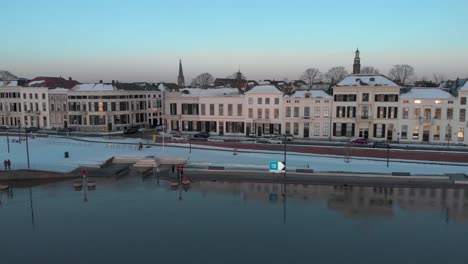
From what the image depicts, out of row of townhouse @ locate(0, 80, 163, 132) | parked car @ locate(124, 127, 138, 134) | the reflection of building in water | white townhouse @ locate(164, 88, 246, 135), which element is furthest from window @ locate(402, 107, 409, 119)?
row of townhouse @ locate(0, 80, 163, 132)

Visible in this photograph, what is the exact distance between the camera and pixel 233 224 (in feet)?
79.7

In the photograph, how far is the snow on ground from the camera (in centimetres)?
3822

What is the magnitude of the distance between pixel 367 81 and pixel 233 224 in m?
36.4

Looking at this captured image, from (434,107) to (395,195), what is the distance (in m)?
24.3

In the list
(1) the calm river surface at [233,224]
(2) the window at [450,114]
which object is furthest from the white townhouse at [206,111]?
(2) the window at [450,114]

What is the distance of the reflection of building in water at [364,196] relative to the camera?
27.4 metres

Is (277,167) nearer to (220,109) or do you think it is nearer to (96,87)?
(220,109)

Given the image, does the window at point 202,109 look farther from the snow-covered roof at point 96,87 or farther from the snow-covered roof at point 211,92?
the snow-covered roof at point 96,87

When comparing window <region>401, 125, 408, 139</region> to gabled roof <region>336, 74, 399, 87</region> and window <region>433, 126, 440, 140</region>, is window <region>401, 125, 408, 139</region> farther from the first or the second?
gabled roof <region>336, 74, 399, 87</region>

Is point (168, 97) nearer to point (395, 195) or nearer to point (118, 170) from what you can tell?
point (118, 170)

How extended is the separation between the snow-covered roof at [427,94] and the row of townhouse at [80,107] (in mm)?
43624

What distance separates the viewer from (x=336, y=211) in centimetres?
2708

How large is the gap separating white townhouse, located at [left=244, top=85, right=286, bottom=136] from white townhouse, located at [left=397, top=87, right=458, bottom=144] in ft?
52.4

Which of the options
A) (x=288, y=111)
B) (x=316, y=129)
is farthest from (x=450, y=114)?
(x=288, y=111)
